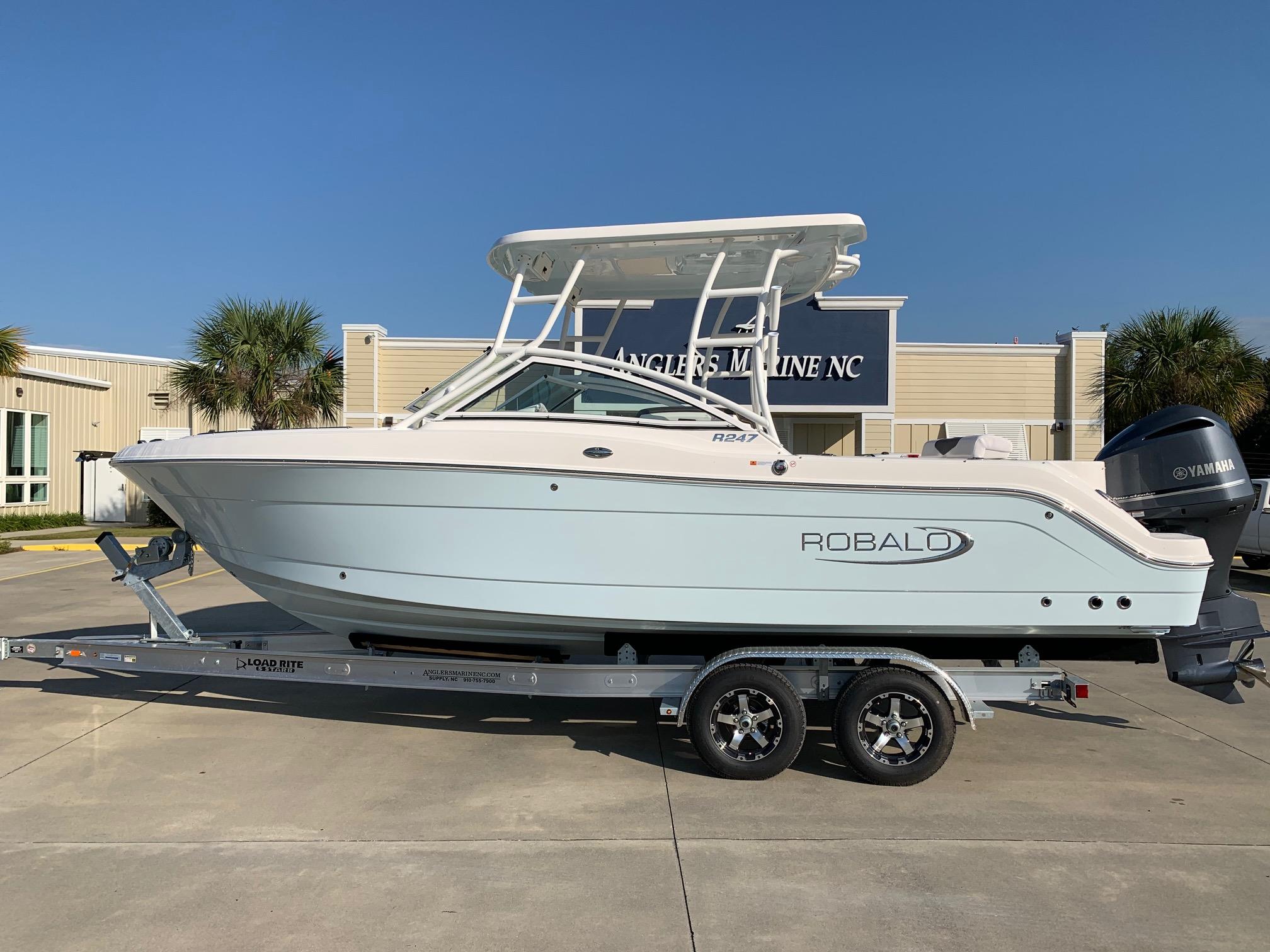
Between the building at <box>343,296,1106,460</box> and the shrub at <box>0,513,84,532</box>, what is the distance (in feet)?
25.4

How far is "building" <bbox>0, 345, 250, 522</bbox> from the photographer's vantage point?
2041 centimetres

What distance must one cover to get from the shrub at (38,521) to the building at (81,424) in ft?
0.76

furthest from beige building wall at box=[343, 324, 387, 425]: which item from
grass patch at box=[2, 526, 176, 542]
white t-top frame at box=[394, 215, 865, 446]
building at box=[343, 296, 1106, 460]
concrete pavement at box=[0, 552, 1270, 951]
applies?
white t-top frame at box=[394, 215, 865, 446]

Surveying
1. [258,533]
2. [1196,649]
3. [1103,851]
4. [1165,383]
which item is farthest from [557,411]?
[1165,383]

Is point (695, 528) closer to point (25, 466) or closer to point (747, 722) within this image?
point (747, 722)

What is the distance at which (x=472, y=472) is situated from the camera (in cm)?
442

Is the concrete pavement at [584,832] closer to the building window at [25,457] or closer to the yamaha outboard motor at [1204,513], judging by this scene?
the yamaha outboard motor at [1204,513]

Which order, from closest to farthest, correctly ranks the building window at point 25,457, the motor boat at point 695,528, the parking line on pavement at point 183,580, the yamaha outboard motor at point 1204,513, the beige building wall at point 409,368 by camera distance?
the motor boat at point 695,528, the yamaha outboard motor at point 1204,513, the parking line on pavement at point 183,580, the beige building wall at point 409,368, the building window at point 25,457

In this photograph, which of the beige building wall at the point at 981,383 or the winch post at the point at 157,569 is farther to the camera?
the beige building wall at the point at 981,383

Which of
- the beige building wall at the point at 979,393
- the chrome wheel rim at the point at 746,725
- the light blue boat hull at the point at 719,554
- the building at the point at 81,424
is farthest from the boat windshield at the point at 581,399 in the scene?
the building at the point at 81,424

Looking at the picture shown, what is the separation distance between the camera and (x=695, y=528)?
4406mm

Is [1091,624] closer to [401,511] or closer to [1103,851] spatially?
[1103,851]

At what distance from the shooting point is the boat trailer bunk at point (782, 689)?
4500 mm

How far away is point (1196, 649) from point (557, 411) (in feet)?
11.6
